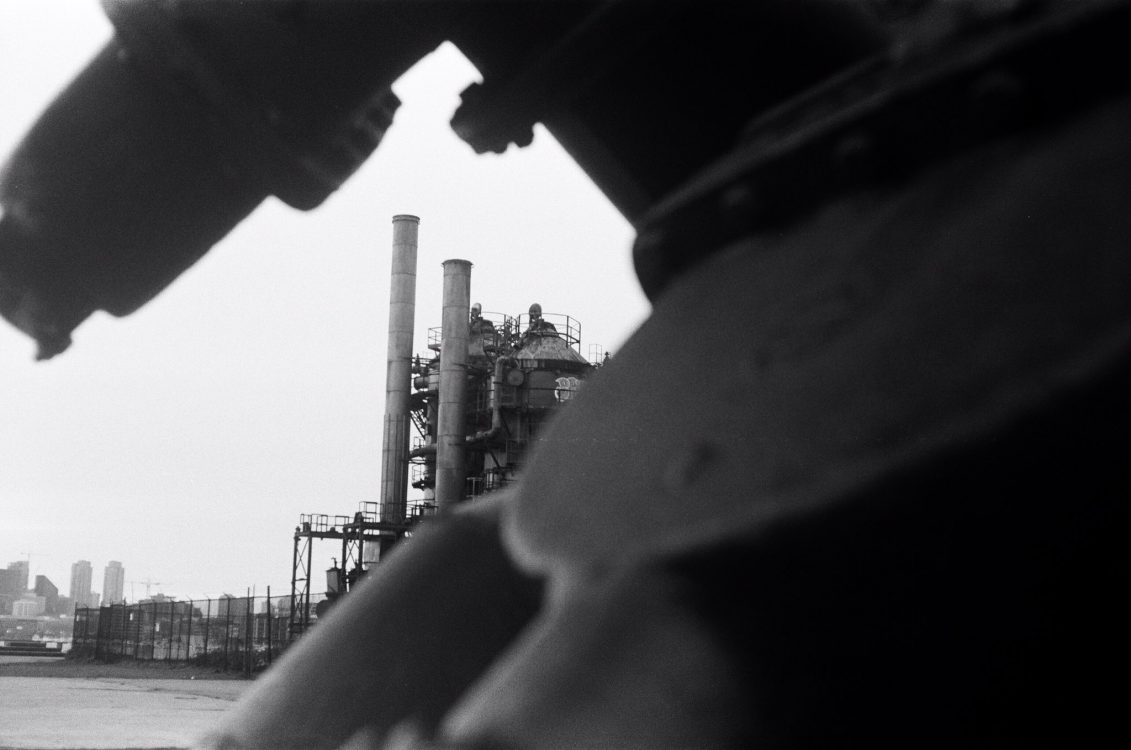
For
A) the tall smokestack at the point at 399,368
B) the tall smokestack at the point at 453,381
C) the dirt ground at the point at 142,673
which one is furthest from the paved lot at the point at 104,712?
the tall smokestack at the point at 453,381

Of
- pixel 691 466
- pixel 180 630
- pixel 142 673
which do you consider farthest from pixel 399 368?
pixel 691 466

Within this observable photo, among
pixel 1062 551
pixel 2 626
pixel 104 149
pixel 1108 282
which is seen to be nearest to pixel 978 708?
pixel 1062 551

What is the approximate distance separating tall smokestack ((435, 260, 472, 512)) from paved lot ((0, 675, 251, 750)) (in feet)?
28.3

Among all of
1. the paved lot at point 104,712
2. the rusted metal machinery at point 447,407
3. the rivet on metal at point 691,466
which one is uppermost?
the rusted metal machinery at point 447,407

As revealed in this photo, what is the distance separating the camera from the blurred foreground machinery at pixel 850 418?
2.19 ft

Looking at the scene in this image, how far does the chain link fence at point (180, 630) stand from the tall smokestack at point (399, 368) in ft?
12.4

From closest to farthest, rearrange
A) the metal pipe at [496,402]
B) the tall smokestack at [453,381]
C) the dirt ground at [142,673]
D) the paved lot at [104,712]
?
1. the paved lot at [104,712]
2. the dirt ground at [142,673]
3. the tall smokestack at [453,381]
4. the metal pipe at [496,402]

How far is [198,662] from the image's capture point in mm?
31500

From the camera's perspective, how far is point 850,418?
27.8 inches

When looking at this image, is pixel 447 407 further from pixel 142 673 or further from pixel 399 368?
pixel 142 673

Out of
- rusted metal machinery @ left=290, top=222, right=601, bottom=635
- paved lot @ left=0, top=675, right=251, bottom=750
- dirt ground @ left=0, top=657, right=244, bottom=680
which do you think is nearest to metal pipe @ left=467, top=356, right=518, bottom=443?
rusted metal machinery @ left=290, top=222, right=601, bottom=635

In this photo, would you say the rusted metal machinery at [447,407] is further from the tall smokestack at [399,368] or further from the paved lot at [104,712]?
the paved lot at [104,712]

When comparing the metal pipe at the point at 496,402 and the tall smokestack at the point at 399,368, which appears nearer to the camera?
the tall smokestack at the point at 399,368

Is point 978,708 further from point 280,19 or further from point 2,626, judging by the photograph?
point 2,626
